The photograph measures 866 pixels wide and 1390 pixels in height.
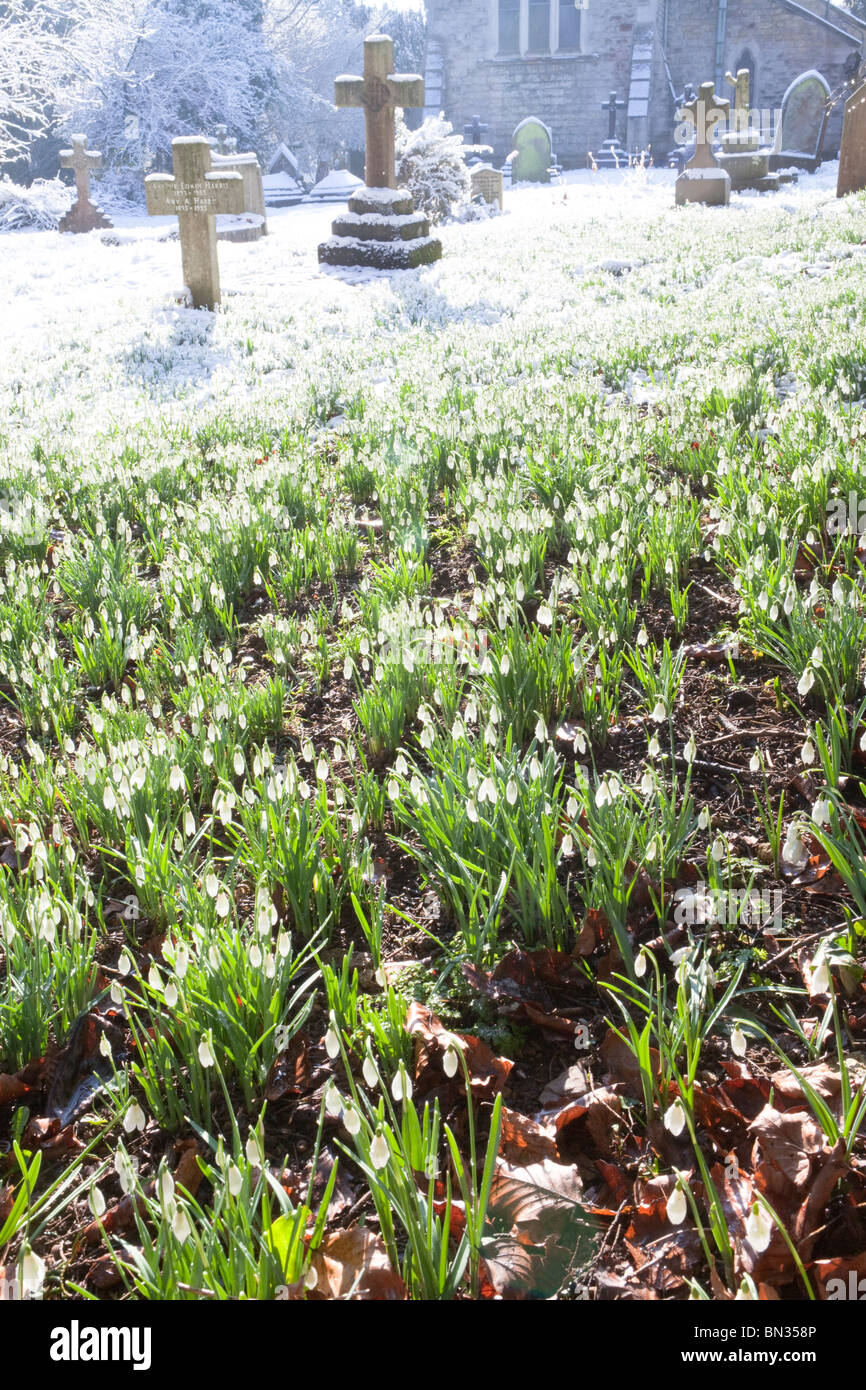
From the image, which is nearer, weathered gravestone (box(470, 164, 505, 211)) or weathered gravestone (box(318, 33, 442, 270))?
weathered gravestone (box(318, 33, 442, 270))

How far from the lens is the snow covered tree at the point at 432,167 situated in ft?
65.0

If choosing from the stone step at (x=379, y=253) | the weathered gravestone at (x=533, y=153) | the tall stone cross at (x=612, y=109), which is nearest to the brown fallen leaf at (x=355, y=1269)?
the stone step at (x=379, y=253)

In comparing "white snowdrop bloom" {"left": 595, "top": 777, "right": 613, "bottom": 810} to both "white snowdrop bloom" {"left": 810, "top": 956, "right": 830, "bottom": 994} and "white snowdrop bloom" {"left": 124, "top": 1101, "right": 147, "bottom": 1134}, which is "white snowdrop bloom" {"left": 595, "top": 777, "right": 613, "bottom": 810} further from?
"white snowdrop bloom" {"left": 124, "top": 1101, "right": 147, "bottom": 1134}

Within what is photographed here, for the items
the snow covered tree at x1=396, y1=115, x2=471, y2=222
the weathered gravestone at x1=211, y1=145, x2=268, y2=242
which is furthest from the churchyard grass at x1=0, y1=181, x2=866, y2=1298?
the snow covered tree at x1=396, y1=115, x2=471, y2=222

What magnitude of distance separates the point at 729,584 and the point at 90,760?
88.6 inches

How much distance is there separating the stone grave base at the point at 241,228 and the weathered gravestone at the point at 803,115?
18.3 metres

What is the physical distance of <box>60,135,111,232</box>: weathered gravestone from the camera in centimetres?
2209

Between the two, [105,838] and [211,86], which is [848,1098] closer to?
[105,838]

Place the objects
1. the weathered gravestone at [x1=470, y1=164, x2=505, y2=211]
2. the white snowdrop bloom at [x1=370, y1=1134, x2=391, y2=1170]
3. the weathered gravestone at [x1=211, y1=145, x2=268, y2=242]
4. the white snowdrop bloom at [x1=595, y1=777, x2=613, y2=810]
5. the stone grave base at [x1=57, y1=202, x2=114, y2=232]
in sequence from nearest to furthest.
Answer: the white snowdrop bloom at [x1=370, y1=1134, x2=391, y2=1170]
the white snowdrop bloom at [x1=595, y1=777, x2=613, y2=810]
the weathered gravestone at [x1=211, y1=145, x2=268, y2=242]
the weathered gravestone at [x1=470, y1=164, x2=505, y2=211]
the stone grave base at [x1=57, y1=202, x2=114, y2=232]

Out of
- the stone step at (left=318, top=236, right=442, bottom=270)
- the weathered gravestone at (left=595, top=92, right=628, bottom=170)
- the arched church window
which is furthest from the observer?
the arched church window

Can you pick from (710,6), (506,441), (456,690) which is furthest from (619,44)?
→ (456,690)

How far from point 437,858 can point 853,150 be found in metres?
18.4

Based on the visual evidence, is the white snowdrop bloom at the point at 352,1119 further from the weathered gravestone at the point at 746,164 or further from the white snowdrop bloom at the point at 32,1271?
the weathered gravestone at the point at 746,164

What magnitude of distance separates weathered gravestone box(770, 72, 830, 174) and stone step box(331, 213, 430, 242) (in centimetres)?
2119
